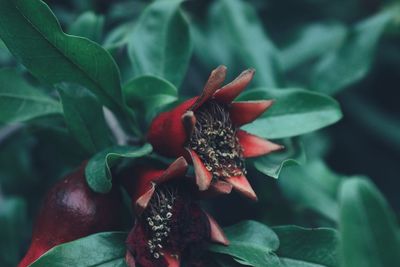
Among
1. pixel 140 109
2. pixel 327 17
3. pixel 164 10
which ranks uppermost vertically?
pixel 164 10

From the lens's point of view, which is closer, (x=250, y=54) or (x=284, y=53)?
(x=250, y=54)

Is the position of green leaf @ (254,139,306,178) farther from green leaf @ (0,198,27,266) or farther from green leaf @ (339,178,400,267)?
green leaf @ (0,198,27,266)

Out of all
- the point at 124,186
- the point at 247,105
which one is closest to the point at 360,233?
the point at 247,105

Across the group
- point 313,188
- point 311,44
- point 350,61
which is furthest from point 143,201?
point 311,44

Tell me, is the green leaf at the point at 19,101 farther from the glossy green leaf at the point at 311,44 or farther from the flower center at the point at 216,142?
the glossy green leaf at the point at 311,44

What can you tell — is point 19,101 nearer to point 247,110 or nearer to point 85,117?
point 85,117

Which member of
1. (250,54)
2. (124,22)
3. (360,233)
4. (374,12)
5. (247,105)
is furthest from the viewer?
(374,12)

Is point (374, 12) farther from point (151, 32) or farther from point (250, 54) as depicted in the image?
point (151, 32)

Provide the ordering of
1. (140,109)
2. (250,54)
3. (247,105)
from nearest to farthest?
(247,105) < (140,109) < (250,54)
